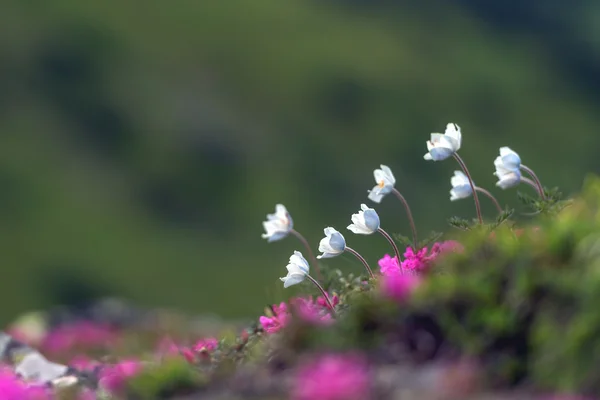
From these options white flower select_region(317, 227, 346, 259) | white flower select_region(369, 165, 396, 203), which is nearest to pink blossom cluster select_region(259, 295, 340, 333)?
white flower select_region(317, 227, 346, 259)

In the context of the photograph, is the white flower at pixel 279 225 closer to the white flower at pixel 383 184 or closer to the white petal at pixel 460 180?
the white flower at pixel 383 184

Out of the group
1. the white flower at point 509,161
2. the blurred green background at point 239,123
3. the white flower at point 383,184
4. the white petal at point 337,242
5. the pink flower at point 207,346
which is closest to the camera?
the white petal at point 337,242

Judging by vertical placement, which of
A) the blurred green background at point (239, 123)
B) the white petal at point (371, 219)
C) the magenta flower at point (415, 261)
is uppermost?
the blurred green background at point (239, 123)

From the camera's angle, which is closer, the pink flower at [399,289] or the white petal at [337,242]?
the pink flower at [399,289]

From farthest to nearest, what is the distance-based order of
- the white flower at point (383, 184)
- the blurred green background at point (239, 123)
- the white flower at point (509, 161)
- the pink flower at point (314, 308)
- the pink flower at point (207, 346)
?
the blurred green background at point (239, 123) < the white flower at point (383, 184) < the white flower at point (509, 161) < the pink flower at point (207, 346) < the pink flower at point (314, 308)

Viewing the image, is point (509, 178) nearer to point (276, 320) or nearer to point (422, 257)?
point (422, 257)

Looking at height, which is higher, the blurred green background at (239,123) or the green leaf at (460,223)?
the blurred green background at (239,123)

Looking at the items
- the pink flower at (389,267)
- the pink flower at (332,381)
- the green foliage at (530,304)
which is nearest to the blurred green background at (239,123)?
the pink flower at (389,267)

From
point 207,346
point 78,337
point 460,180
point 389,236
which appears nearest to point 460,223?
point 389,236
